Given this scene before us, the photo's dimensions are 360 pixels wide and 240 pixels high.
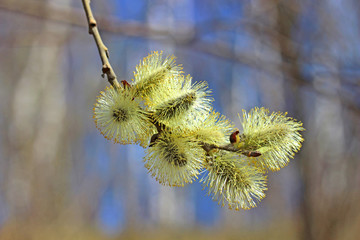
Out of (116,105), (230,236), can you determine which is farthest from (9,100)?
(116,105)

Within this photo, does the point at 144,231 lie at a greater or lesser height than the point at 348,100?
lesser

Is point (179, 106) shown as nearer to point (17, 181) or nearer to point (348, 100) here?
point (348, 100)

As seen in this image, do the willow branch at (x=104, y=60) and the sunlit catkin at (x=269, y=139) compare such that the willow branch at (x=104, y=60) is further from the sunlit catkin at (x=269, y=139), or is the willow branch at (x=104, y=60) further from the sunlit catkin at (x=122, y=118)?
the sunlit catkin at (x=269, y=139)

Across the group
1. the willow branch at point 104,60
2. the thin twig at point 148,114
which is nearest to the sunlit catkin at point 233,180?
the thin twig at point 148,114

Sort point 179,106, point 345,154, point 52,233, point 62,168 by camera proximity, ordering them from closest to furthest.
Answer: point 179,106 → point 345,154 → point 52,233 → point 62,168

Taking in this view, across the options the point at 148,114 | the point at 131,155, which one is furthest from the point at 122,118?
the point at 131,155

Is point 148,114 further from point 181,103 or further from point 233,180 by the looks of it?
point 233,180

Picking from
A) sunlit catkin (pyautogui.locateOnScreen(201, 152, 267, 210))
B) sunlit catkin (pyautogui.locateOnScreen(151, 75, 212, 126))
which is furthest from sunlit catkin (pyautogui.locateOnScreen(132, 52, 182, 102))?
sunlit catkin (pyautogui.locateOnScreen(201, 152, 267, 210))
